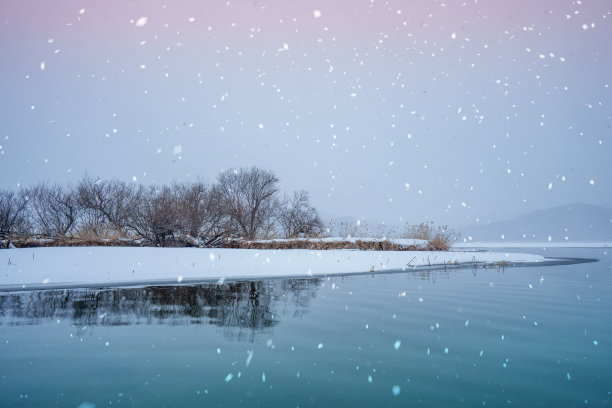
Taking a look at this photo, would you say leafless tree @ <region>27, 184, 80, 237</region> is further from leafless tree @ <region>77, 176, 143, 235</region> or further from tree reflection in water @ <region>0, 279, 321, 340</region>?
tree reflection in water @ <region>0, 279, 321, 340</region>

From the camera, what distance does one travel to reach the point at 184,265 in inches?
565

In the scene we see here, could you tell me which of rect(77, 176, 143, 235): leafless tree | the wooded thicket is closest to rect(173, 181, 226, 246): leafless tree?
the wooded thicket

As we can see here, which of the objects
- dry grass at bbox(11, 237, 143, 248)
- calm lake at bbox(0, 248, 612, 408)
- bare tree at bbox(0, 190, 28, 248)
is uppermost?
bare tree at bbox(0, 190, 28, 248)

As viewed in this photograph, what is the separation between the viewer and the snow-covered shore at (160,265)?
11.4 m

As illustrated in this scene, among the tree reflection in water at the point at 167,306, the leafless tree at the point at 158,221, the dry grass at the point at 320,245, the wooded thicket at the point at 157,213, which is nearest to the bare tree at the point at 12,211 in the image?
the wooded thicket at the point at 157,213

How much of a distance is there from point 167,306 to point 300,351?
3.79 meters

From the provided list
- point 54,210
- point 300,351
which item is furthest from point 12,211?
point 300,351

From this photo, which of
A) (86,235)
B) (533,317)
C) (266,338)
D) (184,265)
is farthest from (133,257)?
(533,317)

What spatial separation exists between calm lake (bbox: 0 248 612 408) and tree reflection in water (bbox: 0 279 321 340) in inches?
1.5

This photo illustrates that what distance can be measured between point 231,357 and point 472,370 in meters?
2.60

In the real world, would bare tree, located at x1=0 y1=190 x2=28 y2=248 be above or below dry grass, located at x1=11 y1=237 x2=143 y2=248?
above

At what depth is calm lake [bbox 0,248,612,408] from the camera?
3.79m

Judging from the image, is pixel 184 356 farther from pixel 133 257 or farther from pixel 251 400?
pixel 133 257

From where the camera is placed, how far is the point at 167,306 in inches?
313
